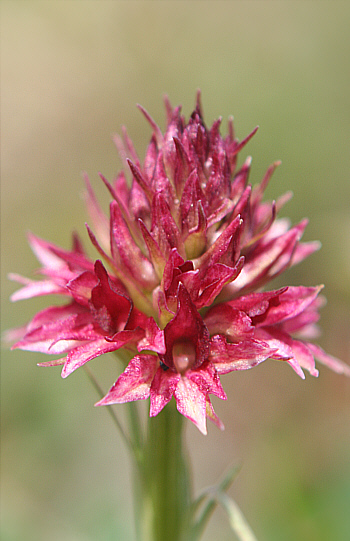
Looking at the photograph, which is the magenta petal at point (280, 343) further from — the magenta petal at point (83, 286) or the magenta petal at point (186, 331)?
the magenta petal at point (83, 286)

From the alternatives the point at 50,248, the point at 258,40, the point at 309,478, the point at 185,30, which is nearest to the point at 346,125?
the point at 258,40

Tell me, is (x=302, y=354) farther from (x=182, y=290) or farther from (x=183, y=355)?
(x=182, y=290)

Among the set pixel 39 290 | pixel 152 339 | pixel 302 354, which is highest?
pixel 39 290

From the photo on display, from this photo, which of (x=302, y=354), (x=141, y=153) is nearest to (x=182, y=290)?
A: (x=302, y=354)

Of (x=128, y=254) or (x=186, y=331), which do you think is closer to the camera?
(x=186, y=331)

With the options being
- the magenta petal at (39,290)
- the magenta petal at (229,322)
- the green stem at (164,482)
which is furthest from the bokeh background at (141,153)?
the magenta petal at (229,322)

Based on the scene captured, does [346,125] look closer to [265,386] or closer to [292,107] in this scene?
[292,107]
